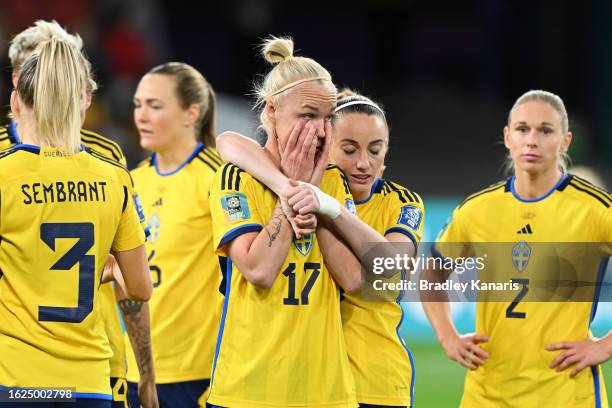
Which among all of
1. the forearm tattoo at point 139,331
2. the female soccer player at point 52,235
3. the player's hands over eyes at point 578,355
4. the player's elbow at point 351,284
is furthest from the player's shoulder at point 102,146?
the player's hands over eyes at point 578,355

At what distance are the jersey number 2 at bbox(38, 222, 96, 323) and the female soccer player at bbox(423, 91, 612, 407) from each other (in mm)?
1968

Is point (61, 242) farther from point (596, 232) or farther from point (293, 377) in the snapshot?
point (596, 232)

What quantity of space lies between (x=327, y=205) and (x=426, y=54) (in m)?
19.1

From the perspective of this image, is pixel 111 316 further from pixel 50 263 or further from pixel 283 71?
A: pixel 283 71

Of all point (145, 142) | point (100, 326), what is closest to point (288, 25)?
point (145, 142)

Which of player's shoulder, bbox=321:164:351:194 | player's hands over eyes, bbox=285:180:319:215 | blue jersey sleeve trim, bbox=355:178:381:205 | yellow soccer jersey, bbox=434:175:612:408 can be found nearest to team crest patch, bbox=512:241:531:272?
yellow soccer jersey, bbox=434:175:612:408

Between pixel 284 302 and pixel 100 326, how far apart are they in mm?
785

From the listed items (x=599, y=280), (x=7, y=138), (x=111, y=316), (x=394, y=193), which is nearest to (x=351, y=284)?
(x=394, y=193)

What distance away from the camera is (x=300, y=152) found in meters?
3.90

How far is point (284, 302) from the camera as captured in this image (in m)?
3.83

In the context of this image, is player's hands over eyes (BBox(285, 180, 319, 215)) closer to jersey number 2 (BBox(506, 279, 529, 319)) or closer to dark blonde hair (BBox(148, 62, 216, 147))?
jersey number 2 (BBox(506, 279, 529, 319))

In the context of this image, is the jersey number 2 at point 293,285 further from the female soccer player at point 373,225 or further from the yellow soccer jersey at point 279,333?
the female soccer player at point 373,225

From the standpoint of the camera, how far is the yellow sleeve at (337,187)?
4086 mm

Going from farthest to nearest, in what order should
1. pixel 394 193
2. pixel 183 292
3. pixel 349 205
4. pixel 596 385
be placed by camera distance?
pixel 183 292 < pixel 596 385 < pixel 394 193 < pixel 349 205
